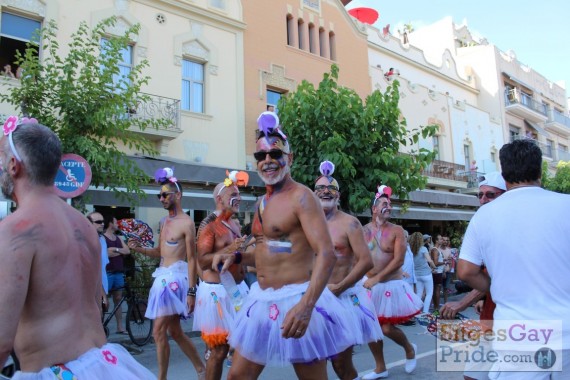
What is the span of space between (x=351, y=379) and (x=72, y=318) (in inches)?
122

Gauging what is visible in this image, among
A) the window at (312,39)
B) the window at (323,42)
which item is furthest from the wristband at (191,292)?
the window at (323,42)

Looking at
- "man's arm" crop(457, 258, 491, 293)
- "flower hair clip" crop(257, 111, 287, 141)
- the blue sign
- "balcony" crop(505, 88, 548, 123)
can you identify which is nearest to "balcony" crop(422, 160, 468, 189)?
"balcony" crop(505, 88, 548, 123)

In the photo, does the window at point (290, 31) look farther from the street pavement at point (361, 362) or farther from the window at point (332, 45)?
the street pavement at point (361, 362)

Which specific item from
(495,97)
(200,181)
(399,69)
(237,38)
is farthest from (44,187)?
(495,97)

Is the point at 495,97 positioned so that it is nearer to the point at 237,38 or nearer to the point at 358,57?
the point at 358,57

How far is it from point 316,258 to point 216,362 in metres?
2.21

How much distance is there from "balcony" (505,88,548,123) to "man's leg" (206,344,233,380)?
106ft

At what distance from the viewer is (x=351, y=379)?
462cm

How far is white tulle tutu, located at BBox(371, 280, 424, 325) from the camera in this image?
20.0 ft

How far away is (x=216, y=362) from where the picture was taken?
4875 millimetres

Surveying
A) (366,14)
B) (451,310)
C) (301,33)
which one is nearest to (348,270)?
(451,310)

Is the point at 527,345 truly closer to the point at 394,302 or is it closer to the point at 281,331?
the point at 281,331

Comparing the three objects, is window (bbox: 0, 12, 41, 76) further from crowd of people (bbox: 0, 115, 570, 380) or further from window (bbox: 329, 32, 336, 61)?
window (bbox: 329, 32, 336, 61)

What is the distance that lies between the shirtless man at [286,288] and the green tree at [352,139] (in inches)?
324
